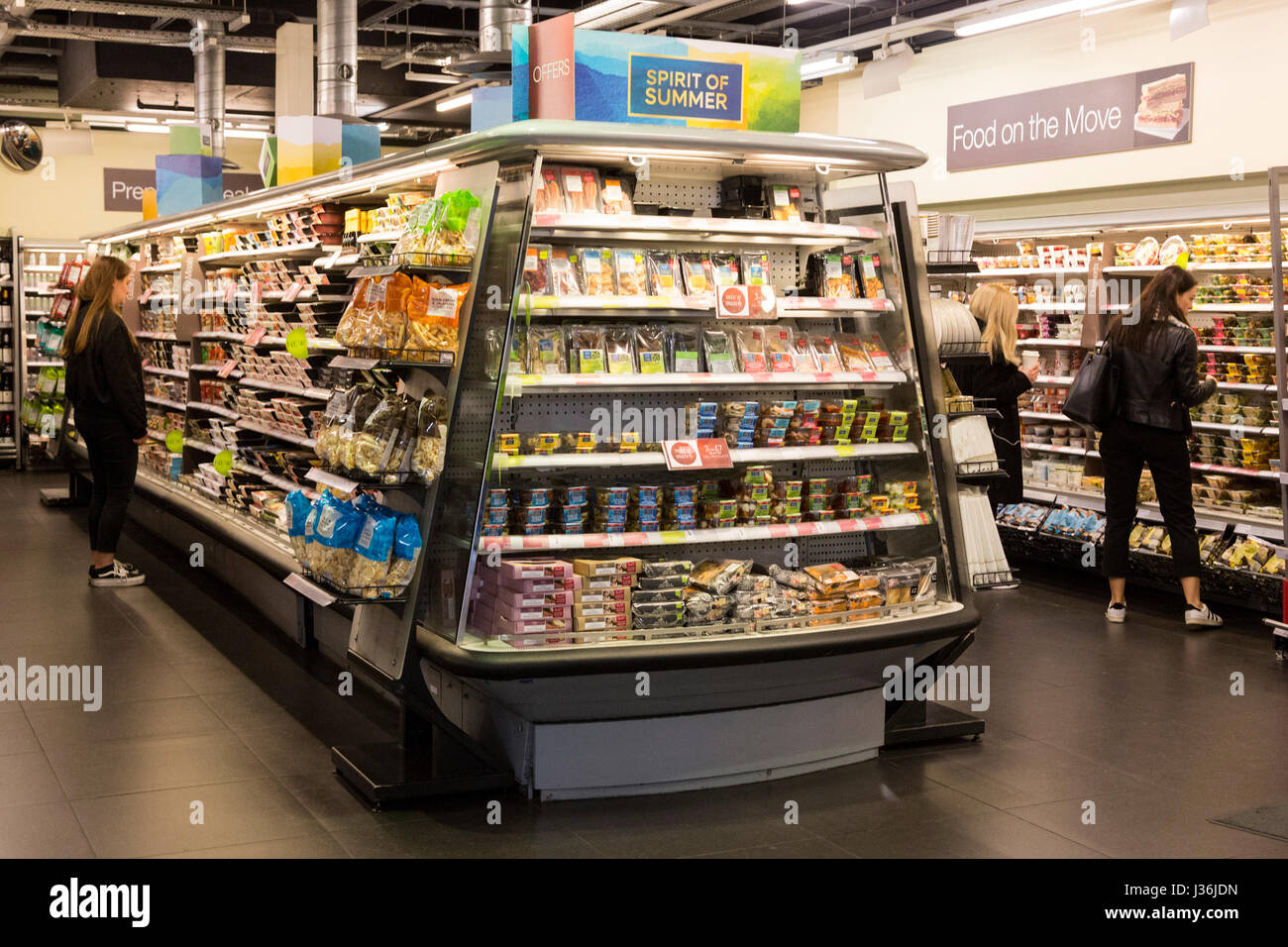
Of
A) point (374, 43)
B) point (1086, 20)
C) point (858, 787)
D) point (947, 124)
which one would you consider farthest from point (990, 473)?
point (374, 43)

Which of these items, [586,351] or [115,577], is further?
[115,577]

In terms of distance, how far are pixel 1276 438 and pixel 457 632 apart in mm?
5611

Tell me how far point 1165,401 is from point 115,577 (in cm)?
627

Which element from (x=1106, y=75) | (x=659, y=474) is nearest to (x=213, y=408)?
(x=659, y=474)

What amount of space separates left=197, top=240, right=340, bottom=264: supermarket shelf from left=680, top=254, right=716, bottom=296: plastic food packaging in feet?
9.00

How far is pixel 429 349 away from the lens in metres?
4.27

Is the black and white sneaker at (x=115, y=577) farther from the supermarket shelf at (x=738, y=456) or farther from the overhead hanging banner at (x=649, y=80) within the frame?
the overhead hanging banner at (x=649, y=80)

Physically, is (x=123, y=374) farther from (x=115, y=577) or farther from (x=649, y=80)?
(x=649, y=80)

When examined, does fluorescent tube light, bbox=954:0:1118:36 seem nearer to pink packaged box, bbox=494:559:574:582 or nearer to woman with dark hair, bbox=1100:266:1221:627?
woman with dark hair, bbox=1100:266:1221:627

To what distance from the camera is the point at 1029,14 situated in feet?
28.3

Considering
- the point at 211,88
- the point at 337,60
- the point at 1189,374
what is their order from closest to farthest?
the point at 1189,374, the point at 337,60, the point at 211,88

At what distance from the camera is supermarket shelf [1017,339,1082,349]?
29.2 feet

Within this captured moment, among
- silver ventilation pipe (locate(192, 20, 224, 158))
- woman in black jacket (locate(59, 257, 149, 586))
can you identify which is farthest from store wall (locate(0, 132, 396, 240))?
woman in black jacket (locate(59, 257, 149, 586))
